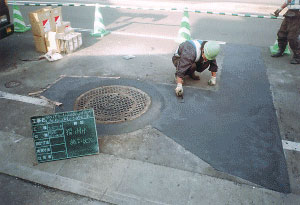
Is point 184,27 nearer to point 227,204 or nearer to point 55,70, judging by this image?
point 55,70

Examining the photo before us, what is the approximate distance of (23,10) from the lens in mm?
11789

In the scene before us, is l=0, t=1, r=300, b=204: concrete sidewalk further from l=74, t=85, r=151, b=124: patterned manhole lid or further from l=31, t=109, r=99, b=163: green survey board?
l=74, t=85, r=151, b=124: patterned manhole lid

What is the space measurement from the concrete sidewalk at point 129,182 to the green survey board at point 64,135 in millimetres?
128

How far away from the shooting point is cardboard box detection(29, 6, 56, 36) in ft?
22.4

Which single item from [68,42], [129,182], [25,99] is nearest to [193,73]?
[129,182]

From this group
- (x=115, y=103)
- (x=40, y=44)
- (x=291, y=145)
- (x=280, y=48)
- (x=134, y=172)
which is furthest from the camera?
(x=40, y=44)

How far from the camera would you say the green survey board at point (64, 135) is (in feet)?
11.4

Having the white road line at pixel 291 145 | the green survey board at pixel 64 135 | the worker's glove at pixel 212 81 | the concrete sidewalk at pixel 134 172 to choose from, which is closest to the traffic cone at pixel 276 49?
the concrete sidewalk at pixel 134 172

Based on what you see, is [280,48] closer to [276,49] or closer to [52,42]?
[276,49]

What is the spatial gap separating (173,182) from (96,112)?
197 centimetres

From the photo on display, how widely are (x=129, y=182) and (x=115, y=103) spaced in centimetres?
185

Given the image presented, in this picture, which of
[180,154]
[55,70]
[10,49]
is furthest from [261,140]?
[10,49]

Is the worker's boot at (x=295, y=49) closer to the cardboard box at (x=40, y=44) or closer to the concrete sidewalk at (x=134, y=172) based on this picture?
the concrete sidewalk at (x=134, y=172)

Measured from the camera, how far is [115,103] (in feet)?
16.0
